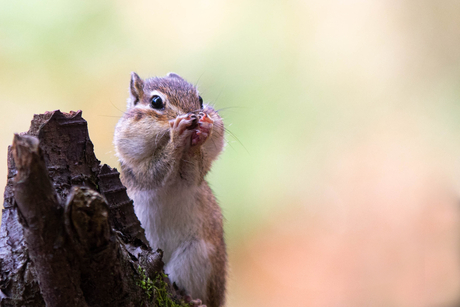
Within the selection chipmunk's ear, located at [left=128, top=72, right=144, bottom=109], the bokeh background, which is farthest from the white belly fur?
the bokeh background

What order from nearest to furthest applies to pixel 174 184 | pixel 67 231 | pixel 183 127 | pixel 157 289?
pixel 67 231 < pixel 157 289 < pixel 183 127 < pixel 174 184

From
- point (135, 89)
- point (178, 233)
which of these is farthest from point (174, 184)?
point (135, 89)

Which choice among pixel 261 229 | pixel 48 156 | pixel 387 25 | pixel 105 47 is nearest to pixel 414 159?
pixel 387 25

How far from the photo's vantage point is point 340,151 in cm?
440

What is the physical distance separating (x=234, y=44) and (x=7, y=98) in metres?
2.24

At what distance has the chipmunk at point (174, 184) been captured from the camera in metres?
2.42

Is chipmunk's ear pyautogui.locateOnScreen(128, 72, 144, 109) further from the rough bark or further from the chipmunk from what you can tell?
the rough bark

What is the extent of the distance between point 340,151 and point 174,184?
246cm

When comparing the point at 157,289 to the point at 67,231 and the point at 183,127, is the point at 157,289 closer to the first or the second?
the point at 67,231

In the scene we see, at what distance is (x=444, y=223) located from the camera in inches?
175

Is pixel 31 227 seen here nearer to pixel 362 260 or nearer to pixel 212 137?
pixel 212 137

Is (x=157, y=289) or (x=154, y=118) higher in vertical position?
(x=154, y=118)

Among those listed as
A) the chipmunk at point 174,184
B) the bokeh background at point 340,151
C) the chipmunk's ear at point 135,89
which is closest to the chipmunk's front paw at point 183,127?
the chipmunk at point 174,184

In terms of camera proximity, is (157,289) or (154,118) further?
(154,118)
